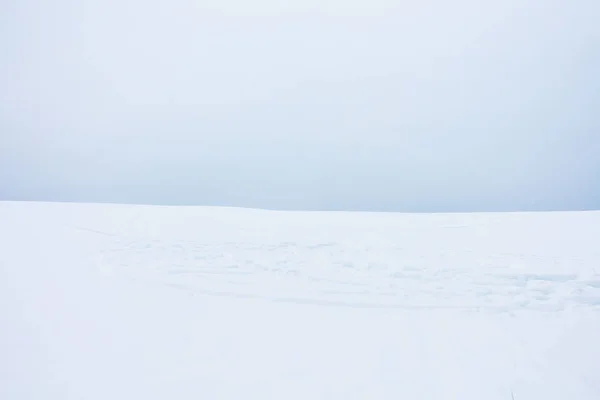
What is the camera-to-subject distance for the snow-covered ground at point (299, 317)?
1.28 m

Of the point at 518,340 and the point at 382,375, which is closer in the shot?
the point at 382,375

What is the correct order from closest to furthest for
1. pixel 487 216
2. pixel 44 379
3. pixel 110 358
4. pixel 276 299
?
pixel 44 379 → pixel 110 358 → pixel 276 299 → pixel 487 216

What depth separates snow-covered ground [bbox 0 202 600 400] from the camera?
4.20 ft

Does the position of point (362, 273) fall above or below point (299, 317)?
above

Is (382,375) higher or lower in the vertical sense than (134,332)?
lower

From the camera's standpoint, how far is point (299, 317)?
175cm

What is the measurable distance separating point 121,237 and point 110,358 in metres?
2.14

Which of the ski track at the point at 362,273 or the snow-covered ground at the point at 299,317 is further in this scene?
the ski track at the point at 362,273

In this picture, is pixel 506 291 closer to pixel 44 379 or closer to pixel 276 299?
pixel 276 299

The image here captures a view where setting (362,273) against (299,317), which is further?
(362,273)

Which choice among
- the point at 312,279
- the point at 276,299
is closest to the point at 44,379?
the point at 276,299

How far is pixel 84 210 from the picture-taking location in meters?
4.83

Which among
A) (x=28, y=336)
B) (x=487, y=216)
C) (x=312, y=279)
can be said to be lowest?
(x=28, y=336)

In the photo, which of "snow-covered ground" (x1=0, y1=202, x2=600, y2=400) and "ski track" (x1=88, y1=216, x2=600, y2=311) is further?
"ski track" (x1=88, y1=216, x2=600, y2=311)
